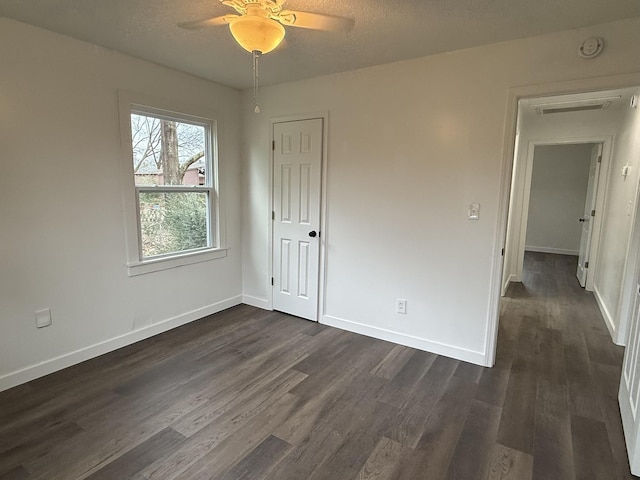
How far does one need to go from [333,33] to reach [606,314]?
403cm

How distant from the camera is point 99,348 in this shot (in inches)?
114

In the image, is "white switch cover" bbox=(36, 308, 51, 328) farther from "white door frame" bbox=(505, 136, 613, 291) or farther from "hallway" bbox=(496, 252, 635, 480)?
"white door frame" bbox=(505, 136, 613, 291)

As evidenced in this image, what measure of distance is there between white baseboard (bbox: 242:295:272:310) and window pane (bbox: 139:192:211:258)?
81 cm

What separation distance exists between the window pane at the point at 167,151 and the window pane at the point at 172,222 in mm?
144

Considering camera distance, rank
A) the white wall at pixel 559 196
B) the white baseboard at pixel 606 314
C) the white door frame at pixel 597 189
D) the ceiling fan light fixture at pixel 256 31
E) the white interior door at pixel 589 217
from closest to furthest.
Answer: the ceiling fan light fixture at pixel 256 31 < the white baseboard at pixel 606 314 < the white door frame at pixel 597 189 < the white interior door at pixel 589 217 < the white wall at pixel 559 196

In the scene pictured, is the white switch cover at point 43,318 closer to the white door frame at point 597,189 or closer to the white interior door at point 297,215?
the white interior door at point 297,215

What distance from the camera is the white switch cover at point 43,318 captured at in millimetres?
2531

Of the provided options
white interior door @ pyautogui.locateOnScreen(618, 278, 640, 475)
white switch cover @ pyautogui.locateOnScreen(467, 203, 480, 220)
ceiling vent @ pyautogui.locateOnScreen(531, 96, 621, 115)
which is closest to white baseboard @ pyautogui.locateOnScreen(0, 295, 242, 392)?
white switch cover @ pyautogui.locateOnScreen(467, 203, 480, 220)

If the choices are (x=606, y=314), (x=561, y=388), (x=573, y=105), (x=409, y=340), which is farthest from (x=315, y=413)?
(x=573, y=105)

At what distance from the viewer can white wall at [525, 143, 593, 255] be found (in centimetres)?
746

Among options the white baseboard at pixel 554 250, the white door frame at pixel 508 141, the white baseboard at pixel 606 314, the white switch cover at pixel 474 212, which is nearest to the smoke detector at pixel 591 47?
the white door frame at pixel 508 141

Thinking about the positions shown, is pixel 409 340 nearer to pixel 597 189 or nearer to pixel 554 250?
pixel 597 189

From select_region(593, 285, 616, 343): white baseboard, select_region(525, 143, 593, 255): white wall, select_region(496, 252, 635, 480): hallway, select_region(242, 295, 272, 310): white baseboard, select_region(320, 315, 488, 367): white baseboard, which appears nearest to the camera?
select_region(496, 252, 635, 480): hallway

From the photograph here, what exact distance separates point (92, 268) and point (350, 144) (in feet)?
7.79
